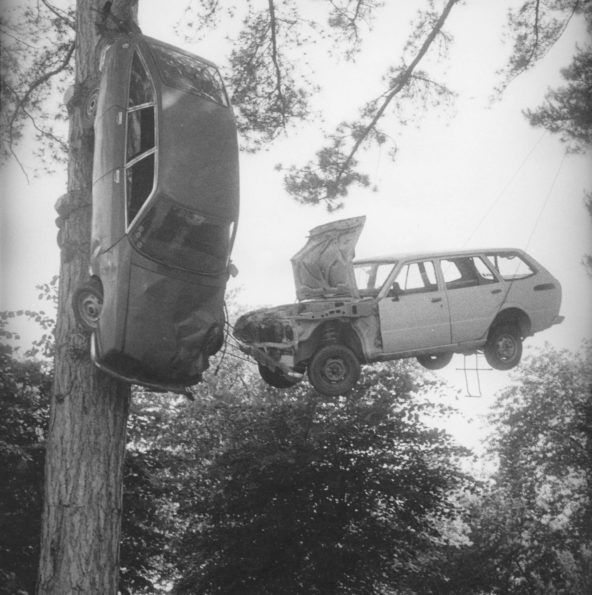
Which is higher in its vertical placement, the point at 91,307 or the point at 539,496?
the point at 539,496

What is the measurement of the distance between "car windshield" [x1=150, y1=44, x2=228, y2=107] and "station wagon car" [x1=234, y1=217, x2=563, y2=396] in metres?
2.02

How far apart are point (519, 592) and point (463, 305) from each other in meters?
11.6

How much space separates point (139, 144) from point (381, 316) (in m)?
3.26

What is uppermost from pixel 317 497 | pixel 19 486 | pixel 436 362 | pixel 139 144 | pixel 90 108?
pixel 90 108

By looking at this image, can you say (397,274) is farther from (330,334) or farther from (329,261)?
(330,334)

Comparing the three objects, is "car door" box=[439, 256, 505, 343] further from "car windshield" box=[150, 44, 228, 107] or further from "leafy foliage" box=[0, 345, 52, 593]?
"leafy foliage" box=[0, 345, 52, 593]

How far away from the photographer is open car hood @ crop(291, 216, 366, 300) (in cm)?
763

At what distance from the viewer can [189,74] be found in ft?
21.2

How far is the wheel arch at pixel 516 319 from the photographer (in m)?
7.98

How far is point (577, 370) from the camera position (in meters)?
29.7

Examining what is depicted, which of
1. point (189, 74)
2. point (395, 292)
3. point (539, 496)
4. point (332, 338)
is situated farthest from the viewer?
point (539, 496)

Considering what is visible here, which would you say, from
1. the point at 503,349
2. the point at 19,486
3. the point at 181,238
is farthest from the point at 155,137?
the point at 19,486

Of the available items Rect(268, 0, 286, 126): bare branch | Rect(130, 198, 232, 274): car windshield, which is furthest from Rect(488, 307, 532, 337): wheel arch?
Rect(268, 0, 286, 126): bare branch

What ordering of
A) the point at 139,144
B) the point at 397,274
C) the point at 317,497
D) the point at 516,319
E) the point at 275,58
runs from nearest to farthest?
the point at 139,144 → the point at 397,274 → the point at 516,319 → the point at 275,58 → the point at 317,497
